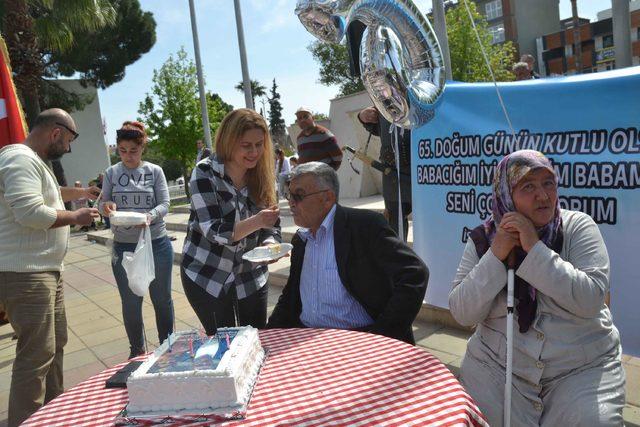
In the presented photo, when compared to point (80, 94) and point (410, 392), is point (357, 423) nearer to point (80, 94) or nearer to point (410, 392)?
point (410, 392)

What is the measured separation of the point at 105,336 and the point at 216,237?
3.21m

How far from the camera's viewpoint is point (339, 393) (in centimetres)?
144

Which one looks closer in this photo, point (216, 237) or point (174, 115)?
point (216, 237)

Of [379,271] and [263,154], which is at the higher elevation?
[263,154]

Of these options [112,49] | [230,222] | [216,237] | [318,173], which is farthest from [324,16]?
[112,49]

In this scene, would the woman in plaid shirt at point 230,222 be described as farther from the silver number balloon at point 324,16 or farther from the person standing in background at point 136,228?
the person standing in background at point 136,228

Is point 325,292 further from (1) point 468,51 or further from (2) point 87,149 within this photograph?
(2) point 87,149

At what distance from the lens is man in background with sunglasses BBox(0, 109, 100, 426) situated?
2.38 metres

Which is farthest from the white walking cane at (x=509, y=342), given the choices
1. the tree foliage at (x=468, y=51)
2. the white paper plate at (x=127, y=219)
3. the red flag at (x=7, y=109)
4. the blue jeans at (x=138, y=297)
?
the tree foliage at (x=468, y=51)

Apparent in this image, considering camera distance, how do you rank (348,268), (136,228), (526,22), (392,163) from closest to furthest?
1. (348,268)
2. (136,228)
3. (392,163)
4. (526,22)

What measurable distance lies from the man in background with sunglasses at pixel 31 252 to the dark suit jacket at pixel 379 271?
1331 millimetres

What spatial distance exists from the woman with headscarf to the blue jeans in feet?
7.54

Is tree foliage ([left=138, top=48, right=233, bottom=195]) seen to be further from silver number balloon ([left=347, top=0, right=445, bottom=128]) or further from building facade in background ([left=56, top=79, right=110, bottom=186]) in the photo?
silver number balloon ([left=347, top=0, right=445, bottom=128])

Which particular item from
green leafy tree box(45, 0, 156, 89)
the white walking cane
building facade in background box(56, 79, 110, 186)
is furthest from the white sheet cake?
building facade in background box(56, 79, 110, 186)
